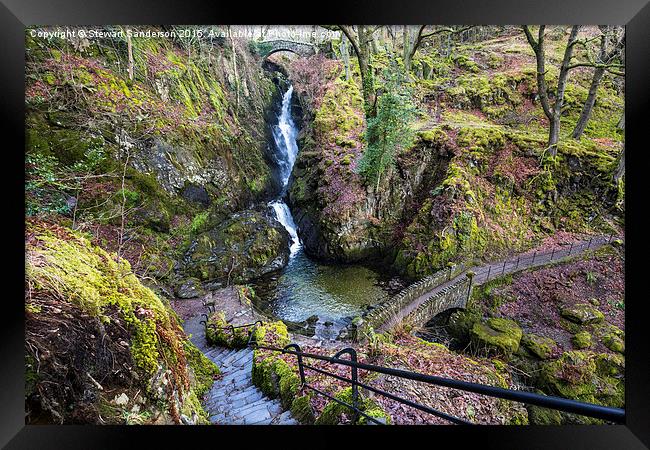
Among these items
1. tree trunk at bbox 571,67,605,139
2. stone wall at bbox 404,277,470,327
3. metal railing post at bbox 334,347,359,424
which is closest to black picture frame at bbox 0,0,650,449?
metal railing post at bbox 334,347,359,424

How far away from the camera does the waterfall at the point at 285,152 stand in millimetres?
8664

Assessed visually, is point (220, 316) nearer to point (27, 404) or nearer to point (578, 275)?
point (27, 404)

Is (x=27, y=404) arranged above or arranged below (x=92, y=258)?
below

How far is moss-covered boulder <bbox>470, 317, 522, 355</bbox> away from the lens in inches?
160

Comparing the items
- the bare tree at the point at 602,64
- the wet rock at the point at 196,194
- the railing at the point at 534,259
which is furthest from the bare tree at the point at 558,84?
the wet rock at the point at 196,194

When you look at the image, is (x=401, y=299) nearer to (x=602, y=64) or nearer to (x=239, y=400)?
(x=239, y=400)

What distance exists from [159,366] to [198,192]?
17.3 ft

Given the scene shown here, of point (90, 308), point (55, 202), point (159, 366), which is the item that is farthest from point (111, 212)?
point (159, 366)

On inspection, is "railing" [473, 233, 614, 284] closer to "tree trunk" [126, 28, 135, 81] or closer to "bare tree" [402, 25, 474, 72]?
"bare tree" [402, 25, 474, 72]

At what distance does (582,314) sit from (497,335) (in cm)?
120

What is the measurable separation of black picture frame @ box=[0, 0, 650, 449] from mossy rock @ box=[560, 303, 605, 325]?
1.31 meters
